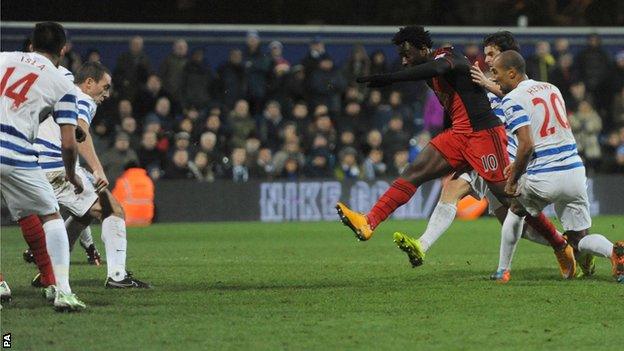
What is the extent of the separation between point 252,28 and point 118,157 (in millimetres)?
4369

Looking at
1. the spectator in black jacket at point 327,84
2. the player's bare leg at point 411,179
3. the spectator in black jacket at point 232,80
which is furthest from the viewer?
the spectator in black jacket at point 327,84

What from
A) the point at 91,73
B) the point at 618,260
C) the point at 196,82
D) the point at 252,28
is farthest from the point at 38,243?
the point at 252,28

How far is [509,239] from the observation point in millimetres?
10945

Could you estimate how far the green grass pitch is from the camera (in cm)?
745

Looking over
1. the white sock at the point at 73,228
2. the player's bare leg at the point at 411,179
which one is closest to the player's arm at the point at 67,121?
the white sock at the point at 73,228

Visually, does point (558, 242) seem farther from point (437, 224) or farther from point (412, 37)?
point (412, 37)

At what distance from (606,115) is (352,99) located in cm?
543

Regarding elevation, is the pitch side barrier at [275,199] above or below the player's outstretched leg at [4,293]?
above

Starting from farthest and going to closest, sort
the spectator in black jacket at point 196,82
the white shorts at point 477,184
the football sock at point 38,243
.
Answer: the spectator in black jacket at point 196,82 → the white shorts at point 477,184 → the football sock at point 38,243

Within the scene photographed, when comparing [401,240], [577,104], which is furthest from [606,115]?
[401,240]

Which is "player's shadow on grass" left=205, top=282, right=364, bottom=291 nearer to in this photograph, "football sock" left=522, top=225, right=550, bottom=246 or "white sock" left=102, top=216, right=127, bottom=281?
"white sock" left=102, top=216, right=127, bottom=281

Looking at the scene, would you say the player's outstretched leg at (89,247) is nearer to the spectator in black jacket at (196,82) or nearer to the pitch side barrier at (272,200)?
the pitch side barrier at (272,200)

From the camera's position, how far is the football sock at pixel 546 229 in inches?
428

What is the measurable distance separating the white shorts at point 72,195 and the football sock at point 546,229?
398 cm
